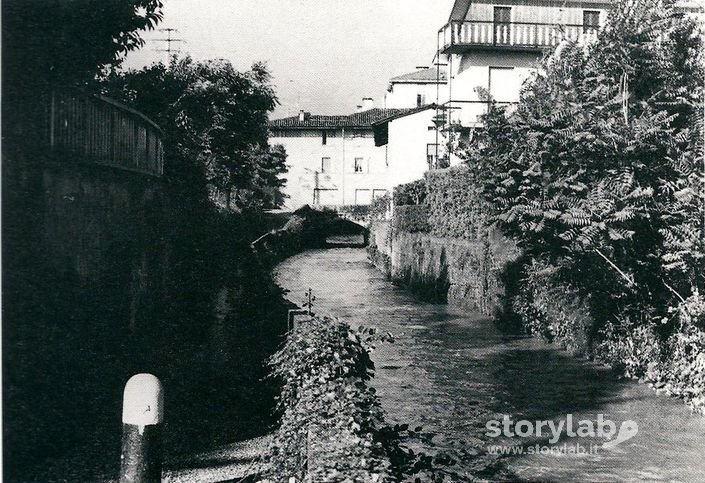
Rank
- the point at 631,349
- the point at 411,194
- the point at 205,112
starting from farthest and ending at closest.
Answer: the point at 411,194, the point at 205,112, the point at 631,349

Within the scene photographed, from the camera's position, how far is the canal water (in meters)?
8.37

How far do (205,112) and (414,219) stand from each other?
1017 cm

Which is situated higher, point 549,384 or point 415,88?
point 415,88

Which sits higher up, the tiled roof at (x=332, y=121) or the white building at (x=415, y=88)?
the white building at (x=415, y=88)

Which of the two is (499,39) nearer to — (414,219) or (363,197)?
(414,219)

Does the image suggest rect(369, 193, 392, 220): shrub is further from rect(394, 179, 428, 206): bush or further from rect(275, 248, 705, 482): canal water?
rect(275, 248, 705, 482): canal water

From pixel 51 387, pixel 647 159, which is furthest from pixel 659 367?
pixel 51 387

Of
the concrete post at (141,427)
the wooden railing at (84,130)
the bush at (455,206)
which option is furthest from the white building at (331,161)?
the concrete post at (141,427)

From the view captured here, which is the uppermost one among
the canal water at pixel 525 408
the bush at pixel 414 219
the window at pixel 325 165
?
the window at pixel 325 165

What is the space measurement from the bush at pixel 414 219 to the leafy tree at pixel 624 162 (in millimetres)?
15479

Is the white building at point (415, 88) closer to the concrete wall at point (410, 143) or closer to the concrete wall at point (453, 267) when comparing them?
the concrete wall at point (410, 143)

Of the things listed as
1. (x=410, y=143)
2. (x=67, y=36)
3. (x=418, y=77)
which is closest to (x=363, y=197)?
(x=418, y=77)

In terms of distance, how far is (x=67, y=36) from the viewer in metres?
8.41

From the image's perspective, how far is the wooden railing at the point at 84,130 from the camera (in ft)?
24.6
